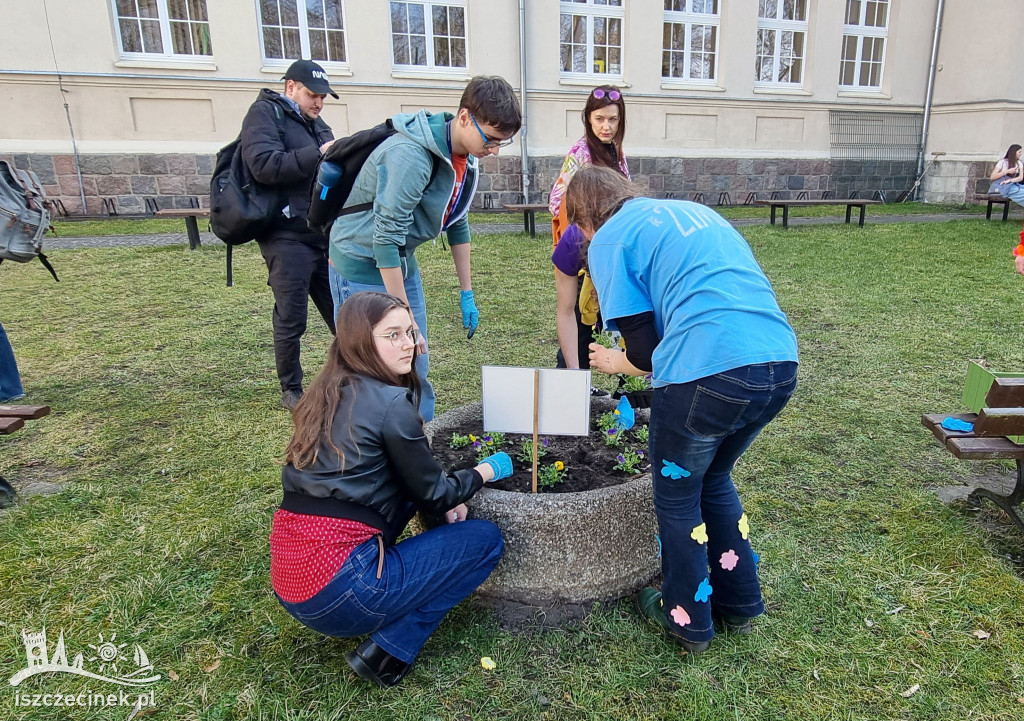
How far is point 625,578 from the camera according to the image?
7.79 feet

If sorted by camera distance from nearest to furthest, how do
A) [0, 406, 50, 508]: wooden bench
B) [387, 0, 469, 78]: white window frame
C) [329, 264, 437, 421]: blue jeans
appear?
[329, 264, 437, 421]: blue jeans < [0, 406, 50, 508]: wooden bench < [387, 0, 469, 78]: white window frame

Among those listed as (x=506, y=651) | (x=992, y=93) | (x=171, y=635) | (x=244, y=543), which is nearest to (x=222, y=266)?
(x=244, y=543)

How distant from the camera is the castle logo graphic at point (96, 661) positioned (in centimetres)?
211

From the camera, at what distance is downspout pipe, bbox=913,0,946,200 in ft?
46.6

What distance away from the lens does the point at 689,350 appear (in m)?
1.86

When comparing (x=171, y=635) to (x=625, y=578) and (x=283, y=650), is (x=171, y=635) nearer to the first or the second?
(x=283, y=650)

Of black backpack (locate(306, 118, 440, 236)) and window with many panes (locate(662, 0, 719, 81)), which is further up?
window with many panes (locate(662, 0, 719, 81))

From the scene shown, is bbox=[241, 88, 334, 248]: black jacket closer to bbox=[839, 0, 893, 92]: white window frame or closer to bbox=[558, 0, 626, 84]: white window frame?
bbox=[558, 0, 626, 84]: white window frame

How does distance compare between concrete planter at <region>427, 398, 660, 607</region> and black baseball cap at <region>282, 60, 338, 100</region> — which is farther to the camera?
black baseball cap at <region>282, 60, 338, 100</region>

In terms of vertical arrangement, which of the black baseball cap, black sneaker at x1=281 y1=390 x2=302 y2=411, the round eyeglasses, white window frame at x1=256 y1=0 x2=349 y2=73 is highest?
white window frame at x1=256 y1=0 x2=349 y2=73

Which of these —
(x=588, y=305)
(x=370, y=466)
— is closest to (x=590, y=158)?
(x=588, y=305)

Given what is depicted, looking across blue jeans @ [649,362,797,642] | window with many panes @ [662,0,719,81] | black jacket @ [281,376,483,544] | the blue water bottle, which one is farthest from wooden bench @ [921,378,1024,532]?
window with many panes @ [662,0,719,81]

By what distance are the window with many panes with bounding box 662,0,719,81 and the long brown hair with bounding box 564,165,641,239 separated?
13040 millimetres

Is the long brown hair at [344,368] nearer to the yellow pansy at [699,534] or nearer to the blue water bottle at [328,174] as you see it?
the blue water bottle at [328,174]
